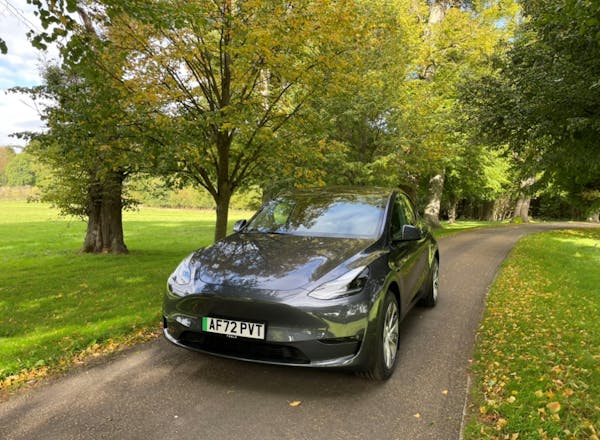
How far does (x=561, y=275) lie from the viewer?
8203 mm

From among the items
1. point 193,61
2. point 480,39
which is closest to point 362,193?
point 193,61

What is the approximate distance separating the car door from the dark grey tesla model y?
0.07ft

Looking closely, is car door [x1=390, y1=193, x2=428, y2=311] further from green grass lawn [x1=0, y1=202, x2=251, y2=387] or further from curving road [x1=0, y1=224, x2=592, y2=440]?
green grass lawn [x1=0, y1=202, x2=251, y2=387]

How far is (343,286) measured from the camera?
315cm

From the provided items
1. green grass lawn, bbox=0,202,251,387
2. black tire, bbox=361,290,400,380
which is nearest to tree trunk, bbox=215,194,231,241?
green grass lawn, bbox=0,202,251,387

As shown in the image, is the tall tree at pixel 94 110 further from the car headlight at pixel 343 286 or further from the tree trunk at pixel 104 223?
the car headlight at pixel 343 286

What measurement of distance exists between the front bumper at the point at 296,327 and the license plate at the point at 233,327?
0.04m

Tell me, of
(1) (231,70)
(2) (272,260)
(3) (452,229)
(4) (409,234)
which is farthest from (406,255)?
(3) (452,229)

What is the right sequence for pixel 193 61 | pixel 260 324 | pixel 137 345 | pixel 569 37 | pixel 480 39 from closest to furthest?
1. pixel 260 324
2. pixel 137 345
3. pixel 193 61
4. pixel 569 37
5. pixel 480 39

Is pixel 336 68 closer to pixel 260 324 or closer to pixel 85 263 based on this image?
pixel 260 324

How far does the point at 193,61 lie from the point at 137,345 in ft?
17.5

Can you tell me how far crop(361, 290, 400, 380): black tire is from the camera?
3250mm

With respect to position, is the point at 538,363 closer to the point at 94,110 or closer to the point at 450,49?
the point at 94,110

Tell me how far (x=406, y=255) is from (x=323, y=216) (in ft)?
3.23
